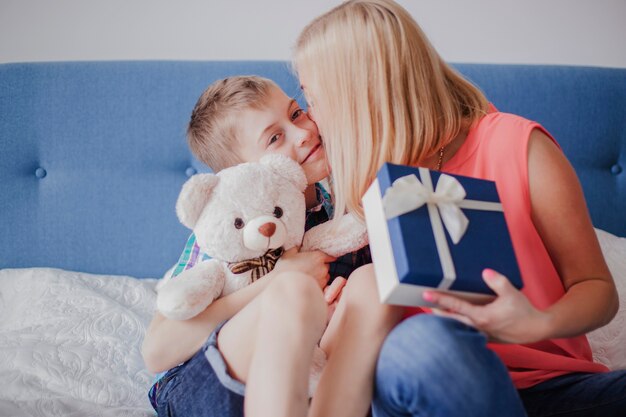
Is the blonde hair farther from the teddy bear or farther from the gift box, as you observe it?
the gift box

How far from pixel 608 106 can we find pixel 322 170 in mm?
996

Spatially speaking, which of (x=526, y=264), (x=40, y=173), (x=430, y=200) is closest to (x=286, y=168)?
(x=430, y=200)

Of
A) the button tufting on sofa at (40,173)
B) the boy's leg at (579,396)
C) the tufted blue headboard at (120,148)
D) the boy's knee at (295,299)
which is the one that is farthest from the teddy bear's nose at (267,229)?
the button tufting on sofa at (40,173)

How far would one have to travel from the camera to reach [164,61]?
4.95ft

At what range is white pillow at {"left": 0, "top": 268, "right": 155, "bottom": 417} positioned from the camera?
973 mm

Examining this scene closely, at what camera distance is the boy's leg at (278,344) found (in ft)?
2.16

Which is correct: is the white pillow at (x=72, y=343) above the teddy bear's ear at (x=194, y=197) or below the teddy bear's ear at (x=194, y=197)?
below

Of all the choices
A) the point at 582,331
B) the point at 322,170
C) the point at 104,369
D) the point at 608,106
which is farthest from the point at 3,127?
the point at 608,106

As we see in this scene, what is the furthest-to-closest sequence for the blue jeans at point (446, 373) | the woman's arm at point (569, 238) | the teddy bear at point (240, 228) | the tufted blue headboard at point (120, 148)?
1. the tufted blue headboard at point (120, 148)
2. the teddy bear at point (240, 228)
3. the woman's arm at point (569, 238)
4. the blue jeans at point (446, 373)

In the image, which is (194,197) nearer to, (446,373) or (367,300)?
(367,300)

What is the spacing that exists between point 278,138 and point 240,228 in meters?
0.24

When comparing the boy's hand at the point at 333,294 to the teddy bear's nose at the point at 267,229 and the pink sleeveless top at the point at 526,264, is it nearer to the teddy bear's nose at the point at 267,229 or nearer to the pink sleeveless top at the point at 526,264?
the teddy bear's nose at the point at 267,229

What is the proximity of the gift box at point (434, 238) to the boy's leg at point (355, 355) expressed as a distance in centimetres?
7

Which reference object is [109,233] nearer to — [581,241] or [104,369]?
[104,369]
